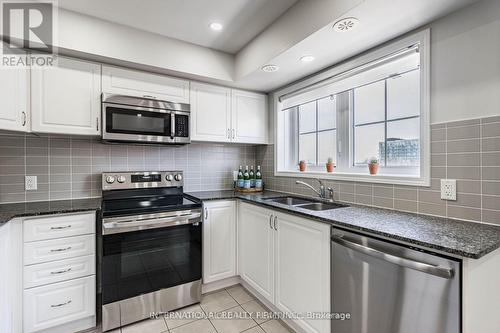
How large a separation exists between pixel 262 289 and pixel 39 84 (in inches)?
93.5

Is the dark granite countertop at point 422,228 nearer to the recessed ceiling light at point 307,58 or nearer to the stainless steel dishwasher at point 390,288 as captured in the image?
the stainless steel dishwasher at point 390,288

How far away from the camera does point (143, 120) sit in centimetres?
212

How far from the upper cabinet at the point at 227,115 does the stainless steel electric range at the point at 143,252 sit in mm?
758

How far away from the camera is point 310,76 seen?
2314 millimetres

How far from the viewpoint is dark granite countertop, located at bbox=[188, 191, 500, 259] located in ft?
3.09

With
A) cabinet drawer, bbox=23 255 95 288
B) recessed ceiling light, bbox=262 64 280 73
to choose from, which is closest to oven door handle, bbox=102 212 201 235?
cabinet drawer, bbox=23 255 95 288

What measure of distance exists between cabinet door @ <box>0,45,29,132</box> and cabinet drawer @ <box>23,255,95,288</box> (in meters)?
0.97

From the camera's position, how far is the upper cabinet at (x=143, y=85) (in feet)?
6.65

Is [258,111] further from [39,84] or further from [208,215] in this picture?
[39,84]

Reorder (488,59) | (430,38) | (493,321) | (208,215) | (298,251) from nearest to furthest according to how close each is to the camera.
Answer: (493,321) → (488,59) → (430,38) → (298,251) → (208,215)

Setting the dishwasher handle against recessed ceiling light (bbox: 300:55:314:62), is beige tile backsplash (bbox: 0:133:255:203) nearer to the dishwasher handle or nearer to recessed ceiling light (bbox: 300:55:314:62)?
recessed ceiling light (bbox: 300:55:314:62)

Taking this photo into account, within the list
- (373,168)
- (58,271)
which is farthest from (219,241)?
(373,168)

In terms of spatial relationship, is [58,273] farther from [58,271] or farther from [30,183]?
[30,183]

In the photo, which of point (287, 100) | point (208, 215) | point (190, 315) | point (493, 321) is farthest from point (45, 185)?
point (493, 321)
